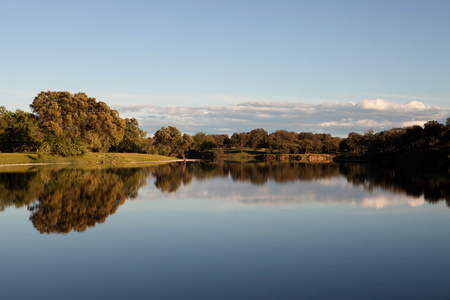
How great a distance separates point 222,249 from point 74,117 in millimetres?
74864

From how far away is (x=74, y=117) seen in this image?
78.1 m

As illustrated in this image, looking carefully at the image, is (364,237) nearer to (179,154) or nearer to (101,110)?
(101,110)

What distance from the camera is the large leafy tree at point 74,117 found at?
75.2m

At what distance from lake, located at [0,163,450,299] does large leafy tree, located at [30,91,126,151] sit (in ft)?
189

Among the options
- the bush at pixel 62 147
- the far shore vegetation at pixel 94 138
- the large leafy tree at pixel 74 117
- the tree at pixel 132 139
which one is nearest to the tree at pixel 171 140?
the far shore vegetation at pixel 94 138

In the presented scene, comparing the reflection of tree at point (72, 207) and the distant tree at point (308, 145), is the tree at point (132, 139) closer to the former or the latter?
the distant tree at point (308, 145)

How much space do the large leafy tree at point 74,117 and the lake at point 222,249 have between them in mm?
57687

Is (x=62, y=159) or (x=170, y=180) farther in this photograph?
(x=62, y=159)

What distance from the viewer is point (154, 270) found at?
32.8 feet

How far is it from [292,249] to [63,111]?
77.8 metres

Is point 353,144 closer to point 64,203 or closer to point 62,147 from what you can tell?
point 62,147

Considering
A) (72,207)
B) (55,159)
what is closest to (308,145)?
(55,159)

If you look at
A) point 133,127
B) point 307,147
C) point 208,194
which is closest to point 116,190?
point 208,194

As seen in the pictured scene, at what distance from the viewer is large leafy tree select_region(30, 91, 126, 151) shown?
2960 inches
